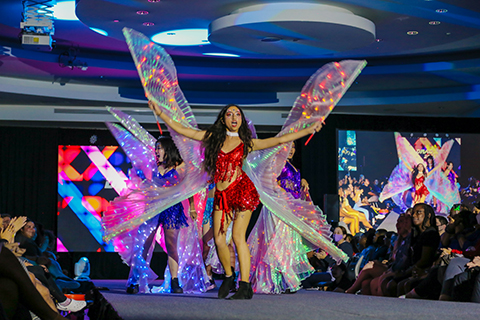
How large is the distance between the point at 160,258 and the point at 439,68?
566 centimetres

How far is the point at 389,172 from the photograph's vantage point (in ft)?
34.6

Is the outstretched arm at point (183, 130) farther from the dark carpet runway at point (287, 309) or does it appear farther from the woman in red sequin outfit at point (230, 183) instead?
the dark carpet runway at point (287, 309)

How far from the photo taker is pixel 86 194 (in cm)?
1048

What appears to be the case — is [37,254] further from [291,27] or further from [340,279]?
[291,27]

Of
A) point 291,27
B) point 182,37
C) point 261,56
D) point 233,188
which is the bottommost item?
point 233,188

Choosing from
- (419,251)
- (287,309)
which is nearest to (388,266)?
(419,251)

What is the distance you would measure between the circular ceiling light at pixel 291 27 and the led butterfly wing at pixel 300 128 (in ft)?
6.64

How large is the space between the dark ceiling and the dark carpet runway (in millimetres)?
3509

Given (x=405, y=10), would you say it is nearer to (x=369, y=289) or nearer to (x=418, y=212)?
(x=418, y=212)

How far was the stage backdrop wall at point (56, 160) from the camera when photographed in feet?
34.8

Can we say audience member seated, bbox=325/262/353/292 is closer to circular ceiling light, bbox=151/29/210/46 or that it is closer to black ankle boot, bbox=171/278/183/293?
black ankle boot, bbox=171/278/183/293

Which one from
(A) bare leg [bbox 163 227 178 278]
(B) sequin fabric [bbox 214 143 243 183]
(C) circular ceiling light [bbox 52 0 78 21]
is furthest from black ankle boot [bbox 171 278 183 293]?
(C) circular ceiling light [bbox 52 0 78 21]

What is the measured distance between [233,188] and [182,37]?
4231mm

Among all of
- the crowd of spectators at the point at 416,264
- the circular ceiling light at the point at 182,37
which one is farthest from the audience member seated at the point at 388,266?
the circular ceiling light at the point at 182,37
